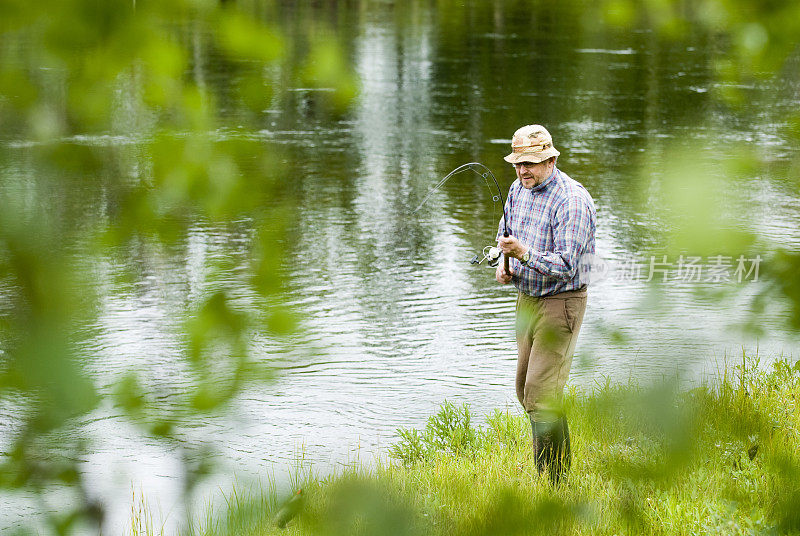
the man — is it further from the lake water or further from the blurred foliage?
the blurred foliage

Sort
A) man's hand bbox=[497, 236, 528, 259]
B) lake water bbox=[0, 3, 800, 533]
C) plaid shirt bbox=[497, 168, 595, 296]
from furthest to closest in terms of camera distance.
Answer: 1. plaid shirt bbox=[497, 168, 595, 296]
2. man's hand bbox=[497, 236, 528, 259]
3. lake water bbox=[0, 3, 800, 533]

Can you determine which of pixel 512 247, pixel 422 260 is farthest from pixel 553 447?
pixel 422 260

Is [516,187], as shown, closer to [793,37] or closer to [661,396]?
[793,37]

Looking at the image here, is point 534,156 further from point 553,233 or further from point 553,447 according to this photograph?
point 553,447

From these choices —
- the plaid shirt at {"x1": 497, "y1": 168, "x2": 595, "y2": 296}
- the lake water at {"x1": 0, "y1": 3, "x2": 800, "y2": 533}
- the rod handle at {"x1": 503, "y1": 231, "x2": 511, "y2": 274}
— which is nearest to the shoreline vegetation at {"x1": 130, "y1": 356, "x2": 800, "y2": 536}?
the lake water at {"x1": 0, "y1": 3, "x2": 800, "y2": 533}

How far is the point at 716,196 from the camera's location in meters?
1.71

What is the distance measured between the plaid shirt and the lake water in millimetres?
425

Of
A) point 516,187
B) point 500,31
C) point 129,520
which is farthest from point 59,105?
point 500,31

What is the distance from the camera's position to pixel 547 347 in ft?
16.9

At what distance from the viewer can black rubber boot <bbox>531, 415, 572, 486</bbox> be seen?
5.47 meters

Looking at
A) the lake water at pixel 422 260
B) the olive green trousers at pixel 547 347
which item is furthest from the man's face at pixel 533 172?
the lake water at pixel 422 260

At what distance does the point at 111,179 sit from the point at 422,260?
35.0ft

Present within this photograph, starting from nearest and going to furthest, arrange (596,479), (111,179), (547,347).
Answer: (111,179) → (547,347) → (596,479)

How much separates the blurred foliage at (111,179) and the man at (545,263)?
3435mm
